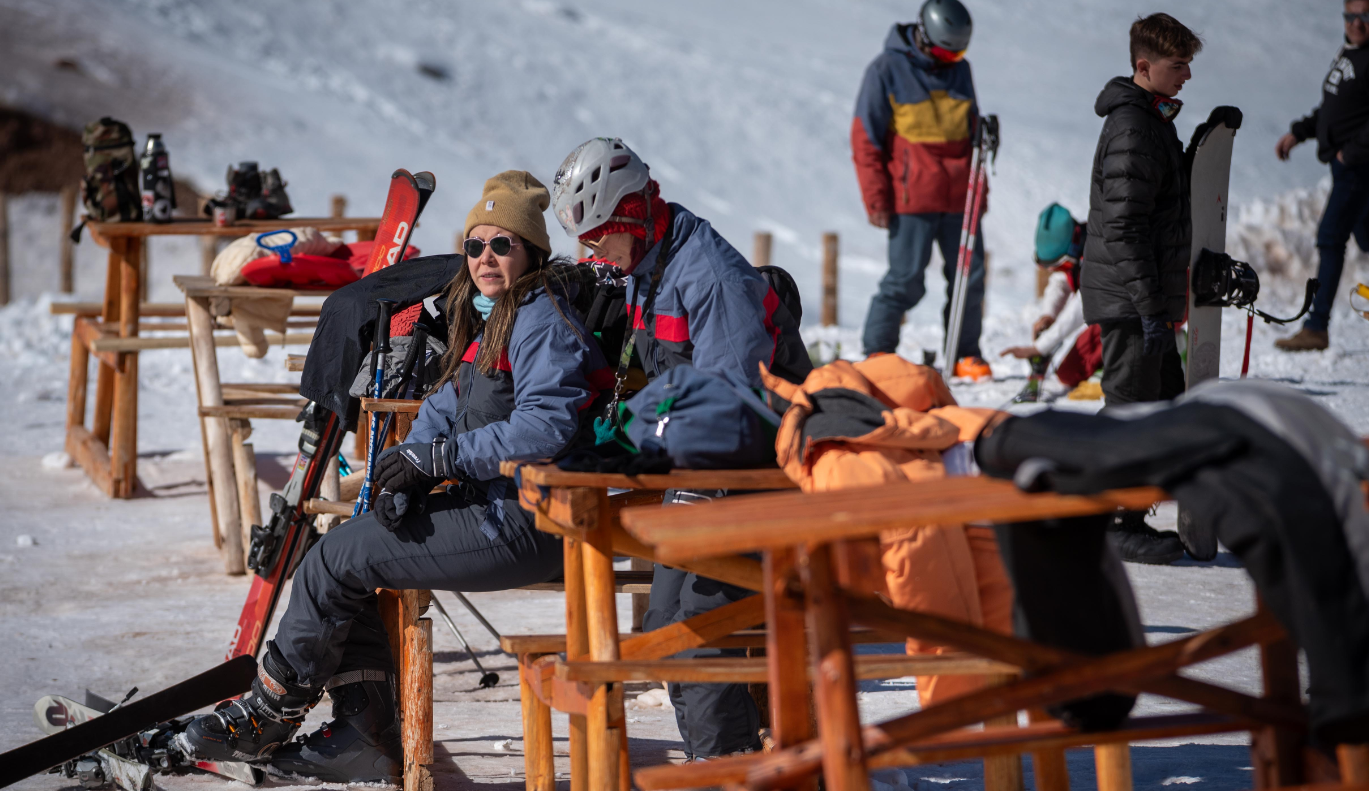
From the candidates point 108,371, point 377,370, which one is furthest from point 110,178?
point 377,370

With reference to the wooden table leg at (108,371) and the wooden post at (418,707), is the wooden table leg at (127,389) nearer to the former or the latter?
the wooden table leg at (108,371)

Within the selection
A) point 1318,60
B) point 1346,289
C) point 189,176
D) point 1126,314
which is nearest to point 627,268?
point 1126,314

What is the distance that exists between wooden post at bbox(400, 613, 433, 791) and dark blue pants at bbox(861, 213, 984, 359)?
16.9 feet

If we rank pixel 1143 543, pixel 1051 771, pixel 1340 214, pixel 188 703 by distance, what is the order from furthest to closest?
pixel 1340 214 → pixel 1143 543 → pixel 188 703 → pixel 1051 771

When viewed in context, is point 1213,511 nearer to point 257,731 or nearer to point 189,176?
point 257,731

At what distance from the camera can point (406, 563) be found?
316 centimetres

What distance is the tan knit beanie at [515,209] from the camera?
11.6 ft

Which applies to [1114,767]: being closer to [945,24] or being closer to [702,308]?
[702,308]

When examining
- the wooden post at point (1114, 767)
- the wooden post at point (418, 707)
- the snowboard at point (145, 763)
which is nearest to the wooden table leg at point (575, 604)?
the wooden post at point (418, 707)

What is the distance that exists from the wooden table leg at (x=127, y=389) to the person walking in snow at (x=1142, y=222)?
4.89 meters

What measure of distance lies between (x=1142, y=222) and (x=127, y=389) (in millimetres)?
5125

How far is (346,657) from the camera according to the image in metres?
3.43

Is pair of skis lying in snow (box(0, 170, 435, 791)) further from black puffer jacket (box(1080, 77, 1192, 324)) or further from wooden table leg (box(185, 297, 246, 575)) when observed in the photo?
black puffer jacket (box(1080, 77, 1192, 324))

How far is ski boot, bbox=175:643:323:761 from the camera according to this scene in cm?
334
